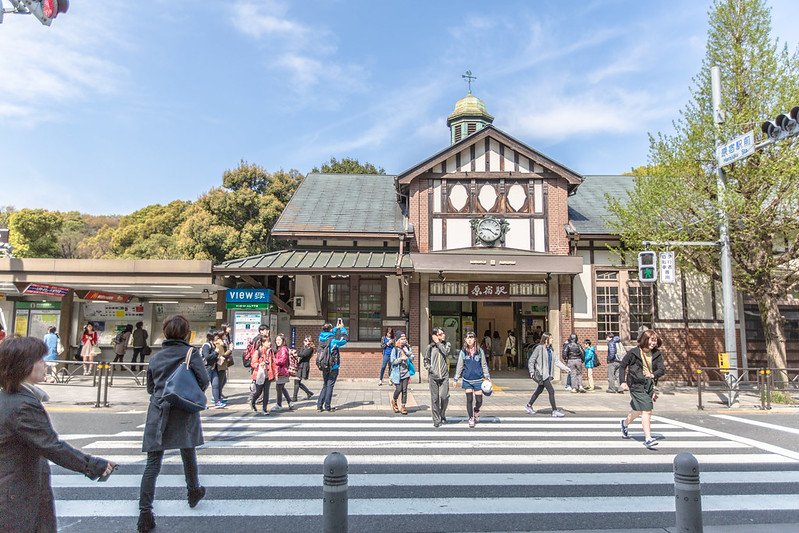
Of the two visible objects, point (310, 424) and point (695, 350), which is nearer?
point (310, 424)

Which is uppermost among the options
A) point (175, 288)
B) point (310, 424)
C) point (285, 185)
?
point (285, 185)

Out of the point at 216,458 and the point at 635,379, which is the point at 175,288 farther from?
the point at 635,379

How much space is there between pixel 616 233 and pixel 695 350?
505 cm

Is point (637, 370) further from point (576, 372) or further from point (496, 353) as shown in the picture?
point (496, 353)

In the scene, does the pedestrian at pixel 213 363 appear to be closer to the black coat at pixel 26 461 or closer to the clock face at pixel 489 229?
the black coat at pixel 26 461

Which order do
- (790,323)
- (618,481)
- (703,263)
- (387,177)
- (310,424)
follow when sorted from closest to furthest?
1. (618,481)
2. (310,424)
3. (703,263)
4. (790,323)
5. (387,177)

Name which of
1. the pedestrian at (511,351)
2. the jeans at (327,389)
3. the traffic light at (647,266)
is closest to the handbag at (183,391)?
the jeans at (327,389)

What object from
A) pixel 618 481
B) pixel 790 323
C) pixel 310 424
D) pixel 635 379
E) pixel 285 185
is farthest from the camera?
pixel 285 185

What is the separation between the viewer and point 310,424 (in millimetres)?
10148

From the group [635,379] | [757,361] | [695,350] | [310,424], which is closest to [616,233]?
[695,350]

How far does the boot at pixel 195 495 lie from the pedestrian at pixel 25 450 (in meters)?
2.28

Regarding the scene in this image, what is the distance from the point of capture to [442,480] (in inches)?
251

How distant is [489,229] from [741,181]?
7.43m

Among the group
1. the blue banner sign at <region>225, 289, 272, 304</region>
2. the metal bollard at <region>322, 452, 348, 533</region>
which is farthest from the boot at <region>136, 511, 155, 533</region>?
the blue banner sign at <region>225, 289, 272, 304</region>
